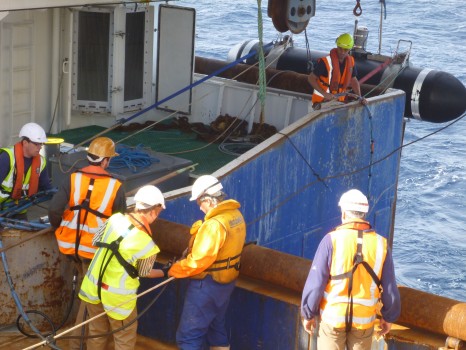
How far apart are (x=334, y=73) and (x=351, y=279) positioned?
290 inches

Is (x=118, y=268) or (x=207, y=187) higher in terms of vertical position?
(x=207, y=187)

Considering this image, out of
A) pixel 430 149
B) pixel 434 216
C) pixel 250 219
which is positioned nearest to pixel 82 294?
pixel 250 219

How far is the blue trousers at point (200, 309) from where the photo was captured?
22.0ft

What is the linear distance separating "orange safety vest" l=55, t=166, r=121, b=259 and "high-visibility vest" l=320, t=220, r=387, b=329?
81.9 inches

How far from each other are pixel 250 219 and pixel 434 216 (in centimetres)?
1688

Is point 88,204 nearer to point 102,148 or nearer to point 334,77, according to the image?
point 102,148

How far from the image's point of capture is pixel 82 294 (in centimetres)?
671

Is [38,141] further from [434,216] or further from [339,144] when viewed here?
[434,216]

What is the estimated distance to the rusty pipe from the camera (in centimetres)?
645

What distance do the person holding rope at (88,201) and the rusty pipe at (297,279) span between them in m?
0.63

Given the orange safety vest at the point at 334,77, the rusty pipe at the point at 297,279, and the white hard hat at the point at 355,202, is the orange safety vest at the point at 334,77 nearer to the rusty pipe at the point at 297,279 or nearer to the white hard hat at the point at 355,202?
the rusty pipe at the point at 297,279

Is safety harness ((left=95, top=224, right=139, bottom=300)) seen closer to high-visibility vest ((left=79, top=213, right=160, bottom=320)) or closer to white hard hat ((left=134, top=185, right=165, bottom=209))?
high-visibility vest ((left=79, top=213, right=160, bottom=320))

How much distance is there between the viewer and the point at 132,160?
10328 millimetres

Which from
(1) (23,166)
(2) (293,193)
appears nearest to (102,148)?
(1) (23,166)
